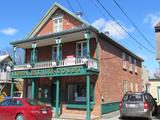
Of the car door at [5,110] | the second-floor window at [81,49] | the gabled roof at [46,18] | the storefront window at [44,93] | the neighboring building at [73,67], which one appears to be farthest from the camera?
the gabled roof at [46,18]

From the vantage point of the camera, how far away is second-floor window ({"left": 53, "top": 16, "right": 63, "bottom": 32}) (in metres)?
26.7

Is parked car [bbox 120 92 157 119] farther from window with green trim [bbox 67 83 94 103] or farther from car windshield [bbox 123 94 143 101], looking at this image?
window with green trim [bbox 67 83 94 103]

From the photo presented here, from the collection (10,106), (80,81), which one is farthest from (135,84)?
(10,106)

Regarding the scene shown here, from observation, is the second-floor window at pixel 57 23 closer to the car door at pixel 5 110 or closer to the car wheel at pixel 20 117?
the car door at pixel 5 110

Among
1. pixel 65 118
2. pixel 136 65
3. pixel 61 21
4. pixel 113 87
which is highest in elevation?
pixel 61 21

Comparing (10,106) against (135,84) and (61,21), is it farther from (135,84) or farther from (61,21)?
(135,84)

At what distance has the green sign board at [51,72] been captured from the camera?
70.3ft

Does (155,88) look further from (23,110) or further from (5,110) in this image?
(23,110)

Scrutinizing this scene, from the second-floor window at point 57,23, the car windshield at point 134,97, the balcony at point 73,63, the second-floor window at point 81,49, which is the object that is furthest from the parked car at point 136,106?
the second-floor window at point 57,23

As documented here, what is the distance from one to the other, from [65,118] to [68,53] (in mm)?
6478

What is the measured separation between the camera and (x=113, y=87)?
2550 centimetres

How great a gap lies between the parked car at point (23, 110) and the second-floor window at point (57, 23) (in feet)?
37.5

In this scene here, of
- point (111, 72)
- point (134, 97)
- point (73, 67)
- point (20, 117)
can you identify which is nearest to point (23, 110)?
point (20, 117)

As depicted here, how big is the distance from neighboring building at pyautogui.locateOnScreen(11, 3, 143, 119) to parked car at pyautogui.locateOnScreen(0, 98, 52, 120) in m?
4.92
